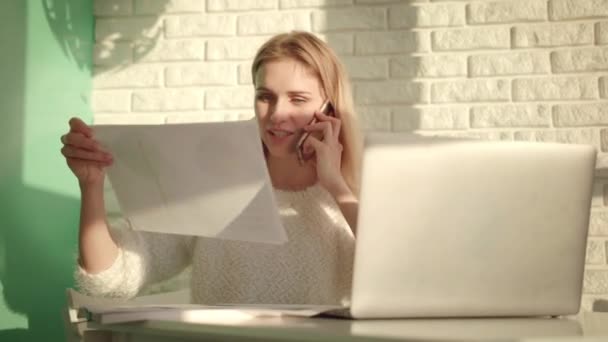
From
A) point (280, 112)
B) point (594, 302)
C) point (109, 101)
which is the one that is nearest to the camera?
point (280, 112)

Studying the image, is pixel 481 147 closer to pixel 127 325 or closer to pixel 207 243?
pixel 127 325

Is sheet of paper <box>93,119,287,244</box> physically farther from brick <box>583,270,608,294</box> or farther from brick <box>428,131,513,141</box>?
brick <box>583,270,608,294</box>

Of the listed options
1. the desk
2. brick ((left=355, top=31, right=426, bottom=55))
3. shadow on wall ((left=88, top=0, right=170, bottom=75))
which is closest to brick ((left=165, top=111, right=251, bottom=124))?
shadow on wall ((left=88, top=0, right=170, bottom=75))

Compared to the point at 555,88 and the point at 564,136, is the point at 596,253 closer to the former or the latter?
the point at 564,136

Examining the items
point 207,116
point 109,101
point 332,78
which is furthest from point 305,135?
point 109,101

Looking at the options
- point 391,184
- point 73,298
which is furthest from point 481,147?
point 73,298

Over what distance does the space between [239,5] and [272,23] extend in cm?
15

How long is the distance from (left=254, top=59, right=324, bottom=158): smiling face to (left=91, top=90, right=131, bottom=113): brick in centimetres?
107

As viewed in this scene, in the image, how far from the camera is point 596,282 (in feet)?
8.11

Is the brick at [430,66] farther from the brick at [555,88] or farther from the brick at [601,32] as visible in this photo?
the brick at [601,32]

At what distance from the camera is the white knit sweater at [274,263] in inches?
66.9

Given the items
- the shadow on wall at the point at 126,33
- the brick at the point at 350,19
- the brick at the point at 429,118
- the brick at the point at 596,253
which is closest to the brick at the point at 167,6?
the shadow on wall at the point at 126,33

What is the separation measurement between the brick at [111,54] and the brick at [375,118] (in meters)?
0.89

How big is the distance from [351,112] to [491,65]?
2.95ft
